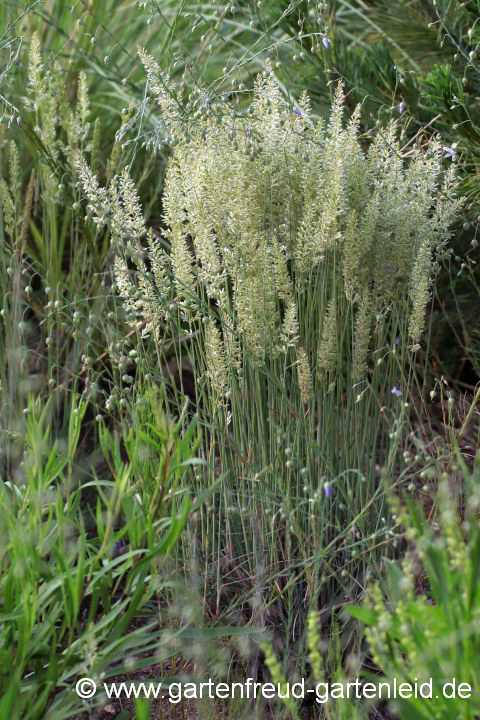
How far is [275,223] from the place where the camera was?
7.01ft

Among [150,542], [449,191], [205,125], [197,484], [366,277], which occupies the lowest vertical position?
[197,484]

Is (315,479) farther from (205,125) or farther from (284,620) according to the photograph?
(205,125)

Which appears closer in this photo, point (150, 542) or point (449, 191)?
point (150, 542)

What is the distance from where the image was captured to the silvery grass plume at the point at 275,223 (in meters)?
1.92

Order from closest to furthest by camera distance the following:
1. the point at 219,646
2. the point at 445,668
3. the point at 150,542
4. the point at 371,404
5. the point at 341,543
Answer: the point at 445,668 < the point at 150,542 < the point at 219,646 < the point at 341,543 < the point at 371,404

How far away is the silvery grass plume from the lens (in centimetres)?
192

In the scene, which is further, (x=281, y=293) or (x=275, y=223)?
(x=275, y=223)

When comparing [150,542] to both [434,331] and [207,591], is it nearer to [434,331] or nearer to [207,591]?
[207,591]

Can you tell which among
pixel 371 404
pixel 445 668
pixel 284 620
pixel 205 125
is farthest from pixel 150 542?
pixel 205 125

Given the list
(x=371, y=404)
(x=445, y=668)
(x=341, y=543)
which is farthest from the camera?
(x=371, y=404)

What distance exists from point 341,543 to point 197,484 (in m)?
0.37

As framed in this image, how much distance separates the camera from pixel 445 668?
4.35 feet

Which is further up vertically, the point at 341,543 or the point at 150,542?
the point at 150,542

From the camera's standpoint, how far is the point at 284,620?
1.96m
